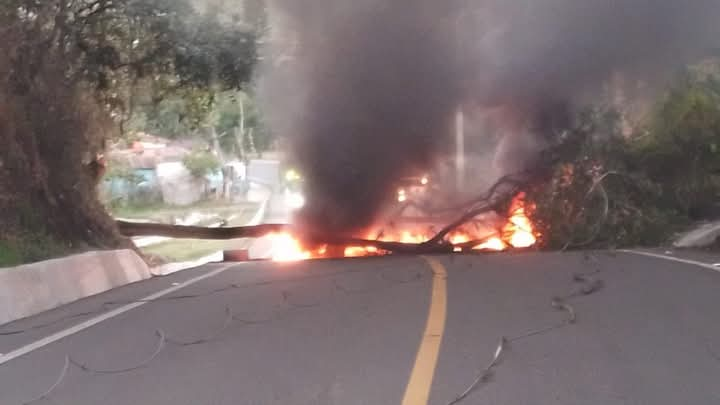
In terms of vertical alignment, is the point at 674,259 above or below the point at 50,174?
below

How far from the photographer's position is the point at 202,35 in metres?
19.3

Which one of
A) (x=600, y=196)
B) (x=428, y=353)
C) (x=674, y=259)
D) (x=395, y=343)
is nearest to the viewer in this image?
(x=428, y=353)

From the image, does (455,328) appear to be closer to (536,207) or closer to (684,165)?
(536,207)

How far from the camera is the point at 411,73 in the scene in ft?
60.5

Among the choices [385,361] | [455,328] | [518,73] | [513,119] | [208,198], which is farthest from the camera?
[208,198]

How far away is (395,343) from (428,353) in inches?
20.8

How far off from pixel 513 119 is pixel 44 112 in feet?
29.4

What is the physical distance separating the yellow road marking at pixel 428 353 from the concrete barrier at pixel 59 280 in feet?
14.4

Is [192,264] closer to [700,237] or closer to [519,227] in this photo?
[519,227]

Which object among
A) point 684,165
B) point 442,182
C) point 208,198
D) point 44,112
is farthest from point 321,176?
point 208,198

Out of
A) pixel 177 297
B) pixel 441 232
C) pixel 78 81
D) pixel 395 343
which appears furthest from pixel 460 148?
pixel 395 343

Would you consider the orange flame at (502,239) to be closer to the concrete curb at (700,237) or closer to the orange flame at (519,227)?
the orange flame at (519,227)

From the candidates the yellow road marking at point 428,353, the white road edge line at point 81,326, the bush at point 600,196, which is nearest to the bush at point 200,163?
the bush at point 600,196

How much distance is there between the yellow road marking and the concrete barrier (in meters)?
4.40
